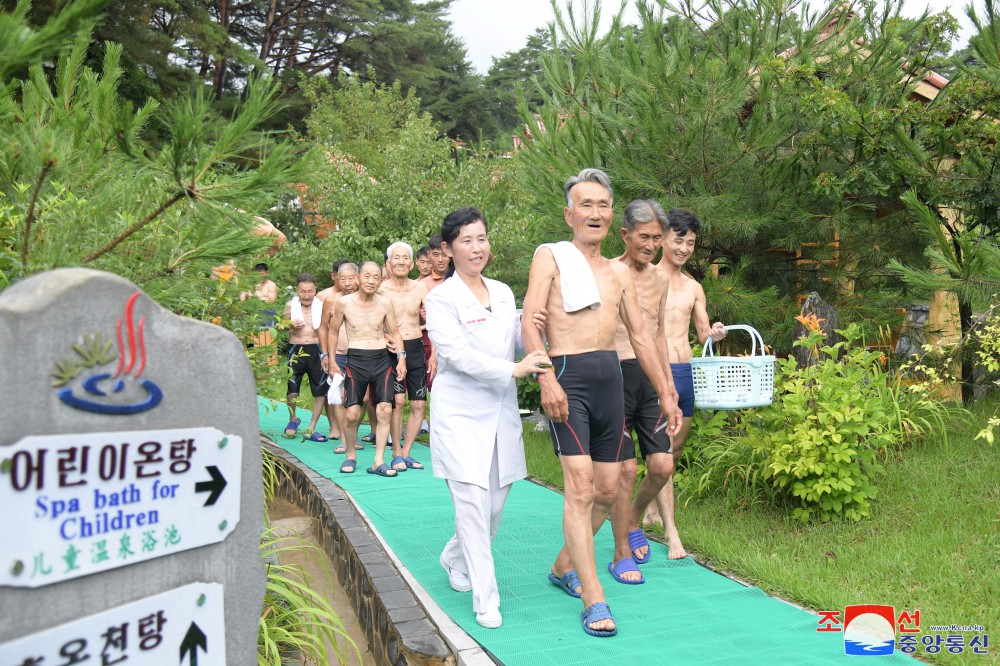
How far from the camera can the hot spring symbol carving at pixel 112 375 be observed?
198 cm

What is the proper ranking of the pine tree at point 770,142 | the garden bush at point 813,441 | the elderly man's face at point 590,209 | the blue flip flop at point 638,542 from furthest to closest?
the pine tree at point 770,142, the garden bush at point 813,441, the blue flip flop at point 638,542, the elderly man's face at point 590,209

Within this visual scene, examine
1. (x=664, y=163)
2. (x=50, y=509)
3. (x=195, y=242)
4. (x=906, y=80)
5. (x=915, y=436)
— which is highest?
(x=906, y=80)

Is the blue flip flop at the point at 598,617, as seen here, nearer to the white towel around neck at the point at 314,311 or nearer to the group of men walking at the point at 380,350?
the group of men walking at the point at 380,350

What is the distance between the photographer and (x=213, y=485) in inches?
90.4

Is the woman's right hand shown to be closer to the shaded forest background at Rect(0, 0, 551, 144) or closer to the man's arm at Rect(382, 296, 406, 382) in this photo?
the man's arm at Rect(382, 296, 406, 382)

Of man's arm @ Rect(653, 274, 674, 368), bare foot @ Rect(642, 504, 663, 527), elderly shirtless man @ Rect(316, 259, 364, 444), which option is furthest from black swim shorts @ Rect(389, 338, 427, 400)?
man's arm @ Rect(653, 274, 674, 368)

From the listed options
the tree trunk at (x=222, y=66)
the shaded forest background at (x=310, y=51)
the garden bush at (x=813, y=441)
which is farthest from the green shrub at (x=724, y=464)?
the tree trunk at (x=222, y=66)

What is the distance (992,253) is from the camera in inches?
178

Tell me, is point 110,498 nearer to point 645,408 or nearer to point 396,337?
point 645,408

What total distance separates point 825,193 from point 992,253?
2675 mm

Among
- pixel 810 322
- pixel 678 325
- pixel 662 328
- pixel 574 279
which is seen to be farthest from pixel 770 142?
pixel 574 279

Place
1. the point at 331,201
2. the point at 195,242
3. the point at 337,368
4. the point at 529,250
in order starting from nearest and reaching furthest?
the point at 195,242, the point at 337,368, the point at 529,250, the point at 331,201

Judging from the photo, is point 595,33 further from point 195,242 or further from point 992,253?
point 195,242

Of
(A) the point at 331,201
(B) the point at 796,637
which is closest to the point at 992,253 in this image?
(B) the point at 796,637
